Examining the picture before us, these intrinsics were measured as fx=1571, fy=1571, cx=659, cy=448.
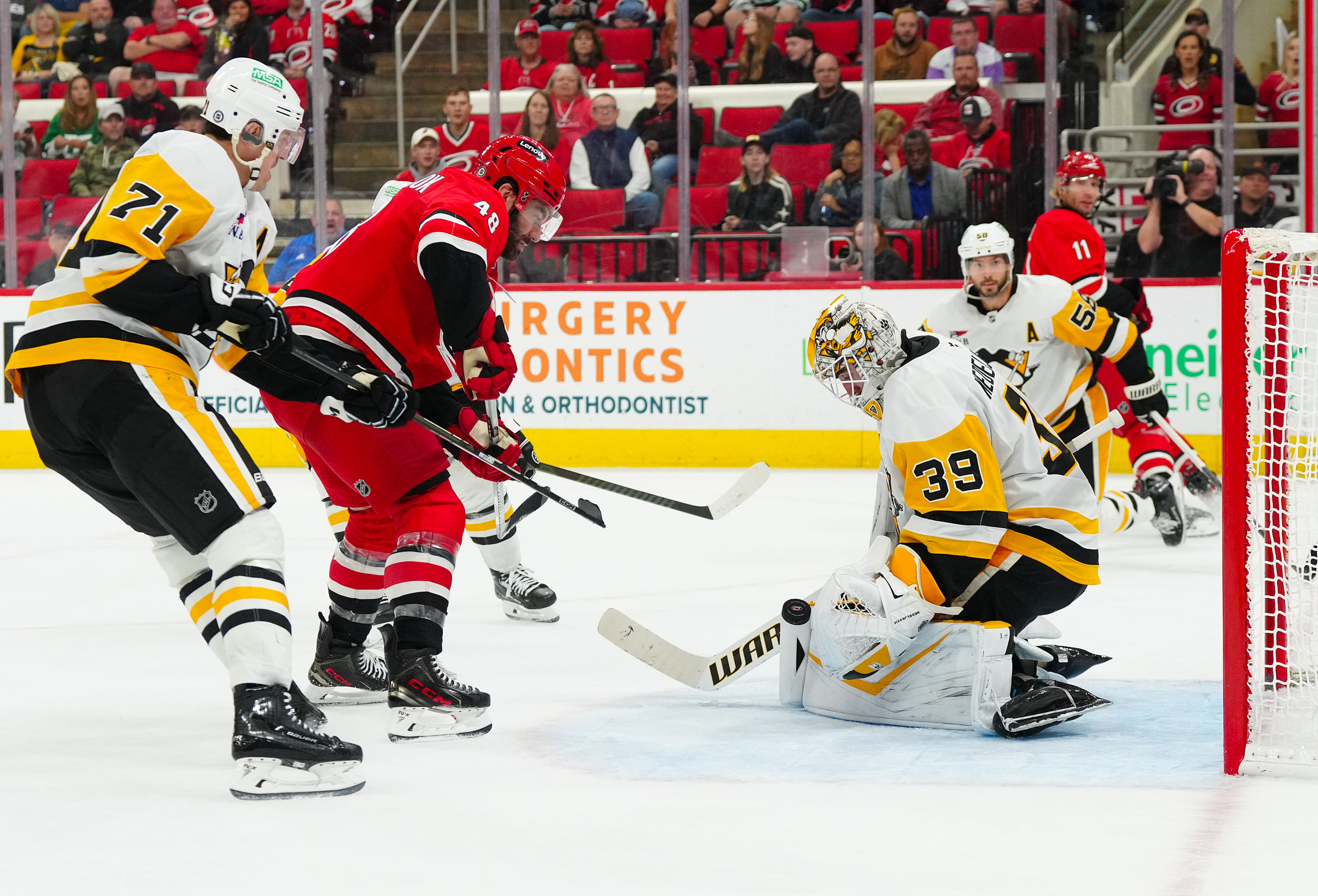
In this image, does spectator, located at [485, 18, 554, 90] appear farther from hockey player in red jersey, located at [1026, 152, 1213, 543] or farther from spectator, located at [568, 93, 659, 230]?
hockey player in red jersey, located at [1026, 152, 1213, 543]

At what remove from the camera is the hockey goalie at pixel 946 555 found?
2.74 m

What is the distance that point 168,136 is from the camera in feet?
8.37

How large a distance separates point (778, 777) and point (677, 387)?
16.5ft

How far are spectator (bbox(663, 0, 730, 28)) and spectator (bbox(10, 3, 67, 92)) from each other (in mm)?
3351

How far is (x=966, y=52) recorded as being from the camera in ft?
25.2

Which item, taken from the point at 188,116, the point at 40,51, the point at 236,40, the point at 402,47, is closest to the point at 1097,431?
the point at 402,47

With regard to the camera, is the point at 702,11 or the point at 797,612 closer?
the point at 797,612

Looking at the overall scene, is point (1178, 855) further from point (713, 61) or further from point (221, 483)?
point (713, 61)

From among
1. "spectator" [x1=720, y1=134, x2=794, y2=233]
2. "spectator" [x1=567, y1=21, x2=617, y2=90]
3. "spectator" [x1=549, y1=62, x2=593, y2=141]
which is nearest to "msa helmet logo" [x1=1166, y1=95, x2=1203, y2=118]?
"spectator" [x1=720, y1=134, x2=794, y2=233]

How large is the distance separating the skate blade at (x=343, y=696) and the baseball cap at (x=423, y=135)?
510cm

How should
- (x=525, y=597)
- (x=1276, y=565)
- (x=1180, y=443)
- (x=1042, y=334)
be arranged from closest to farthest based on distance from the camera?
(x=1276, y=565)
(x=525, y=597)
(x=1042, y=334)
(x=1180, y=443)

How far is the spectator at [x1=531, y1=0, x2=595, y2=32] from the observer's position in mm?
8031

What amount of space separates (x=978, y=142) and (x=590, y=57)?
2017mm

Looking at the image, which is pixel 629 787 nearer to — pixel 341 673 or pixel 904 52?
pixel 341 673
